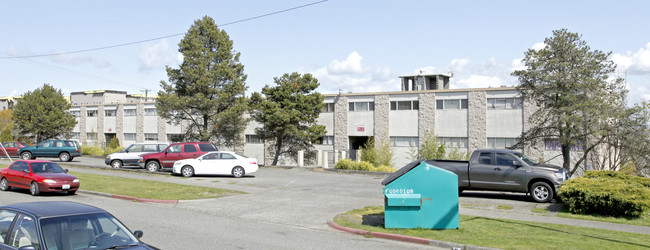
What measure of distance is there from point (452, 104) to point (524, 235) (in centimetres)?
2811

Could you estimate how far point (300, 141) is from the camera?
3997 centimetres

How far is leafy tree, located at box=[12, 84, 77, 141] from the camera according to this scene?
49875 mm

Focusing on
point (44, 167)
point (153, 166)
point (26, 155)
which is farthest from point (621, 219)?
point (26, 155)

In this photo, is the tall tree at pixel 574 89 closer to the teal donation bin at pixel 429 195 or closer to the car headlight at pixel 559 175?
the car headlight at pixel 559 175

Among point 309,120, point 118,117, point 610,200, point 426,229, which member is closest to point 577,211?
point 610,200

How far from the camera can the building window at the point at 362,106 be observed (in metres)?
42.2

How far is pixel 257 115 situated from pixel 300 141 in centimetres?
444

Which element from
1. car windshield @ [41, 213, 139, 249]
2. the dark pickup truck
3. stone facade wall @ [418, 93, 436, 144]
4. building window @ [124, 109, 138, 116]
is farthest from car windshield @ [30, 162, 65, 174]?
building window @ [124, 109, 138, 116]

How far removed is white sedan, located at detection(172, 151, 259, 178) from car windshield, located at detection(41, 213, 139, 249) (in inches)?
732

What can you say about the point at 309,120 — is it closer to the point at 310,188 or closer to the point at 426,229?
the point at 310,188

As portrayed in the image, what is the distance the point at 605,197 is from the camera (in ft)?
44.9

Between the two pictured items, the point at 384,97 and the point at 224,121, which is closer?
the point at 224,121

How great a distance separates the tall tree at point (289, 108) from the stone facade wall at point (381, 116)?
224 inches

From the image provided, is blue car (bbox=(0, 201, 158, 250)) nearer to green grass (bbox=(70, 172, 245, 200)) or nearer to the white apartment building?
green grass (bbox=(70, 172, 245, 200))
